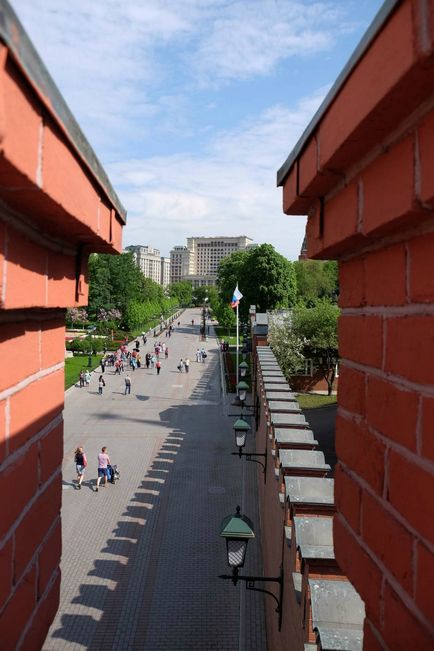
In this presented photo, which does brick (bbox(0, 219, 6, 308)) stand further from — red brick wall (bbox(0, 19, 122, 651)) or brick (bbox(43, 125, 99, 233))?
brick (bbox(43, 125, 99, 233))

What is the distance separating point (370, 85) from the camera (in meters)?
1.44

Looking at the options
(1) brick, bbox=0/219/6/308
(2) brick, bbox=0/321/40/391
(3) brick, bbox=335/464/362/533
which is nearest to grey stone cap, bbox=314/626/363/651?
(3) brick, bbox=335/464/362/533

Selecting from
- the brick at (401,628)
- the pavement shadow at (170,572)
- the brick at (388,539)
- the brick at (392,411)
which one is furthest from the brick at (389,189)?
the pavement shadow at (170,572)

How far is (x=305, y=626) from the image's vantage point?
4191 millimetres

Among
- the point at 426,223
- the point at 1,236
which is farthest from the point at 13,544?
the point at 426,223

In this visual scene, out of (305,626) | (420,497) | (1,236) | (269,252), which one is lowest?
(305,626)

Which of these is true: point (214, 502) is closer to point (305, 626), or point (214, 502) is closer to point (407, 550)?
point (305, 626)

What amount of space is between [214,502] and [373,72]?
48.4 feet

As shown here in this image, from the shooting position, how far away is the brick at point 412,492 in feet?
4.72

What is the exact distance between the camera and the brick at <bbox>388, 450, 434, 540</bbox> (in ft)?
4.72

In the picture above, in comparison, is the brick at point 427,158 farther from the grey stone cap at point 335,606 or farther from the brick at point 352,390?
the grey stone cap at point 335,606

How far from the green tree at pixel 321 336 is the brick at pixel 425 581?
2787 centimetres

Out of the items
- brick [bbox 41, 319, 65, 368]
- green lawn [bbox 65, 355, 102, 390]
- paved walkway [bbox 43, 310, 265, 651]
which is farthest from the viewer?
green lawn [bbox 65, 355, 102, 390]

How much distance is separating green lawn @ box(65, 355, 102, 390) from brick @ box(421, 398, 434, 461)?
3117cm
